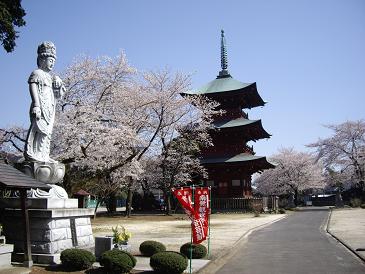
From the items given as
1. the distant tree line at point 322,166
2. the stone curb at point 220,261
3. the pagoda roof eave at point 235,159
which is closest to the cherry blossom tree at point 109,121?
the pagoda roof eave at point 235,159

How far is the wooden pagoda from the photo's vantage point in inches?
1702

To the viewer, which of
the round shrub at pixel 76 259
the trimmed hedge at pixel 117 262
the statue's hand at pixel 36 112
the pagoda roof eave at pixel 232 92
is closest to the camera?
the trimmed hedge at pixel 117 262

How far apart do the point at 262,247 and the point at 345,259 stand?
12.4 feet

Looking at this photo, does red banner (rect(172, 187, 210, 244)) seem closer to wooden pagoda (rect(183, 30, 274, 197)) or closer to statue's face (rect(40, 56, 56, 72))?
statue's face (rect(40, 56, 56, 72))

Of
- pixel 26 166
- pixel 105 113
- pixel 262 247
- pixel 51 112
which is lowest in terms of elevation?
pixel 262 247

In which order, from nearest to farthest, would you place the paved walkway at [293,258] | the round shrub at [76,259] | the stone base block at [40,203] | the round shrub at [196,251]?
1. the round shrub at [76,259]
2. the paved walkway at [293,258]
3. the stone base block at [40,203]
4. the round shrub at [196,251]

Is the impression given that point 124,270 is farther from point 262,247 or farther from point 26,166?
point 262,247

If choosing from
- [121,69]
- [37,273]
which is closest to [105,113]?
[121,69]

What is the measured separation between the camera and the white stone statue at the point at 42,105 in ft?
41.2

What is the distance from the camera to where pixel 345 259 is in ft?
41.1

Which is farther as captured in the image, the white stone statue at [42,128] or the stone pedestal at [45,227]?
the white stone statue at [42,128]

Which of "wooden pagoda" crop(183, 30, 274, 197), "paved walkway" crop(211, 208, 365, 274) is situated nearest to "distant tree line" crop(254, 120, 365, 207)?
"wooden pagoda" crop(183, 30, 274, 197)

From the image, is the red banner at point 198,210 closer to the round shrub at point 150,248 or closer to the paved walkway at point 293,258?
the paved walkway at point 293,258

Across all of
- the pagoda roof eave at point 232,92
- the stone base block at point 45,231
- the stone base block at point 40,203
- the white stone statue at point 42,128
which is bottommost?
the stone base block at point 45,231
